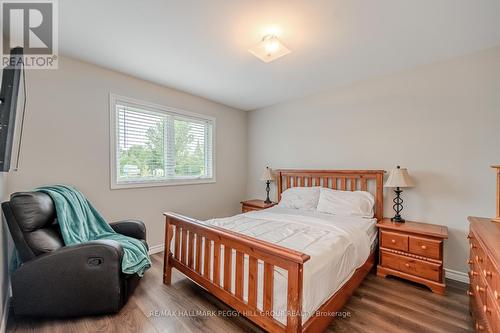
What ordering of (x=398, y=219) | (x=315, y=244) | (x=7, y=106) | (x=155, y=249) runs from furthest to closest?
(x=155, y=249)
(x=398, y=219)
(x=315, y=244)
(x=7, y=106)

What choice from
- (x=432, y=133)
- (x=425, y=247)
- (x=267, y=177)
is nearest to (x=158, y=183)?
(x=267, y=177)

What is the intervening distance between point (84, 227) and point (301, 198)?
8.69 ft

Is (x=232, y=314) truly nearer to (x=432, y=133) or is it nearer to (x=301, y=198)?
(x=301, y=198)

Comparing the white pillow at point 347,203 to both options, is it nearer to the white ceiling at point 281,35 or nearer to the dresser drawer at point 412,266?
the dresser drawer at point 412,266

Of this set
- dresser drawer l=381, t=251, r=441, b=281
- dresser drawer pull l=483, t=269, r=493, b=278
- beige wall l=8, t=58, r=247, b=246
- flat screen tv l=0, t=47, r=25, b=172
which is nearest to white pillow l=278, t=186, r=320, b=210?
dresser drawer l=381, t=251, r=441, b=281

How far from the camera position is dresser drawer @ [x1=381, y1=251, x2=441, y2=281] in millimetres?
2190

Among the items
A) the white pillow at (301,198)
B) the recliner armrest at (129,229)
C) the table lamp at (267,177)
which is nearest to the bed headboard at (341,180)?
the table lamp at (267,177)

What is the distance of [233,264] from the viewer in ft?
5.78

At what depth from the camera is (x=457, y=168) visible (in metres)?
2.42

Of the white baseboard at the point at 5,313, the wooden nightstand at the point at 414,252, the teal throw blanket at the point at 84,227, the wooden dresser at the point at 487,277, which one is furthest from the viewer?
the wooden nightstand at the point at 414,252

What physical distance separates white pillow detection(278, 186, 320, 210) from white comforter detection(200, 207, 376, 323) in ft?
1.02

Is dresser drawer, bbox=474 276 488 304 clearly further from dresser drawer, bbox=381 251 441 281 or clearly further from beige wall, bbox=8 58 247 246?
beige wall, bbox=8 58 247 246

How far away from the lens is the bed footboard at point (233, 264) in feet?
4.30

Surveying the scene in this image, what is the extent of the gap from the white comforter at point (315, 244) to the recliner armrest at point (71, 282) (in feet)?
3.07
